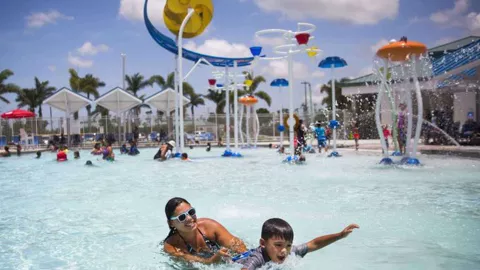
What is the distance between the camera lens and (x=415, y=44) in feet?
36.7

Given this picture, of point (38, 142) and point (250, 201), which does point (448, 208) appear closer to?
point (250, 201)

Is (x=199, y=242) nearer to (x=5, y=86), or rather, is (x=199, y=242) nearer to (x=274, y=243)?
(x=274, y=243)

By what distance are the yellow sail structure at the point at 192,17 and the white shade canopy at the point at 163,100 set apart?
520 inches

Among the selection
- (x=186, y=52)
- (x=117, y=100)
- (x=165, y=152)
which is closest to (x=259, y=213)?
(x=165, y=152)

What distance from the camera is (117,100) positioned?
29078mm

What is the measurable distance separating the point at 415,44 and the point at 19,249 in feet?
32.8

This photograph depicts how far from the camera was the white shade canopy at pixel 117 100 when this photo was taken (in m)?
28.7

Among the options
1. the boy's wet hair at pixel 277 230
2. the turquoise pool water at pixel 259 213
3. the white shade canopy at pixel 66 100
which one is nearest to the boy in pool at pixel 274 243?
the boy's wet hair at pixel 277 230

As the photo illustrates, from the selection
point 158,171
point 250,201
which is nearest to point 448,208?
point 250,201

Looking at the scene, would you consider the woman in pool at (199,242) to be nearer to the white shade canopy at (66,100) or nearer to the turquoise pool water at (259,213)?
the turquoise pool water at (259,213)

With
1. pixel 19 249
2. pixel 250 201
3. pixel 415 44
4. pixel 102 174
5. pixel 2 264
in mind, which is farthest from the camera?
pixel 102 174

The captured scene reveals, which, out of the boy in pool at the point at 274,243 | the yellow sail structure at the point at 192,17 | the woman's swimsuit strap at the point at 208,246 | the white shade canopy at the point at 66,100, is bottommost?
the woman's swimsuit strap at the point at 208,246

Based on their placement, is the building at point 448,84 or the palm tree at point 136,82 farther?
the palm tree at point 136,82

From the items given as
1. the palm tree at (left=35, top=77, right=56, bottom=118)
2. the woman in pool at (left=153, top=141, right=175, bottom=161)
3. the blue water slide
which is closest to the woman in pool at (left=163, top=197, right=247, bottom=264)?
the woman in pool at (left=153, top=141, right=175, bottom=161)
